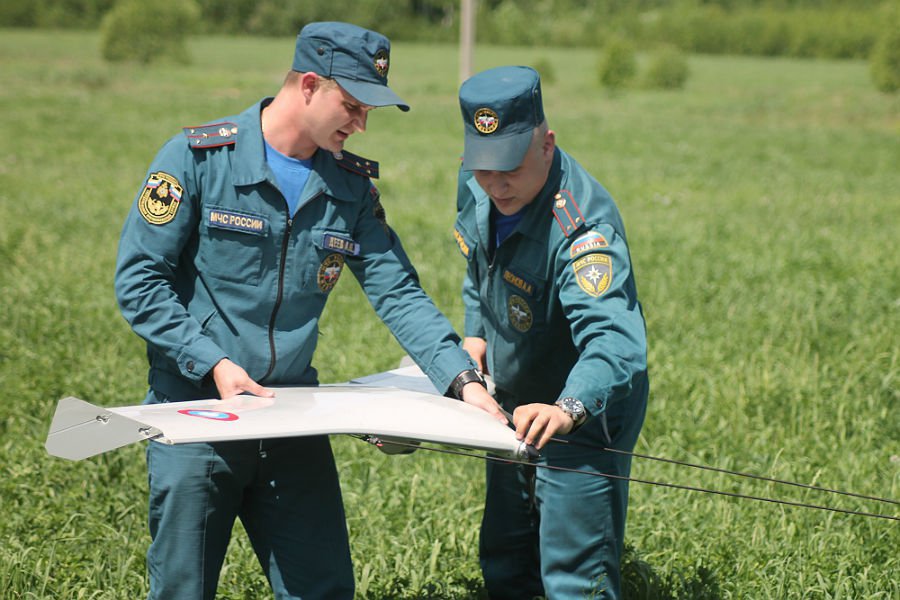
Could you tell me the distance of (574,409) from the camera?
2.76 metres

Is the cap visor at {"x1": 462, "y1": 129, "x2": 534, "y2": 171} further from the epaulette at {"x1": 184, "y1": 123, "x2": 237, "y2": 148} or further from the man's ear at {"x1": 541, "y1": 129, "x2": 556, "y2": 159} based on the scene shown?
the epaulette at {"x1": 184, "y1": 123, "x2": 237, "y2": 148}

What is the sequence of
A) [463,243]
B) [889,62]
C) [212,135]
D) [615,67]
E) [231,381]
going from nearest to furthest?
[231,381]
[212,135]
[463,243]
[889,62]
[615,67]

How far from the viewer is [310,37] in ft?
9.66

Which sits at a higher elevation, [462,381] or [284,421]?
[284,421]

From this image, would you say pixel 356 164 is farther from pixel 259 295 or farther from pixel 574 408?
pixel 574 408

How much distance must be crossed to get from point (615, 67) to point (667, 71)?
2027mm

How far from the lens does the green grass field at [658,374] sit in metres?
3.97

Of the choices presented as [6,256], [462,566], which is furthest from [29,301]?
[462,566]

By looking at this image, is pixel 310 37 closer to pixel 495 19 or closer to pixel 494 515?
pixel 494 515

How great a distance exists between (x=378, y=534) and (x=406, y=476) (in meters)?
0.59

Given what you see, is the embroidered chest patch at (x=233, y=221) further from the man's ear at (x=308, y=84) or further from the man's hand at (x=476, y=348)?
the man's hand at (x=476, y=348)

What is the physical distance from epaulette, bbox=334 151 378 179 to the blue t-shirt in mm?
104

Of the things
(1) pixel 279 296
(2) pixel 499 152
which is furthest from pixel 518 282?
(1) pixel 279 296

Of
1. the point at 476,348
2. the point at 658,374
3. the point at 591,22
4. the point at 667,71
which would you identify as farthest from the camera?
the point at 591,22
